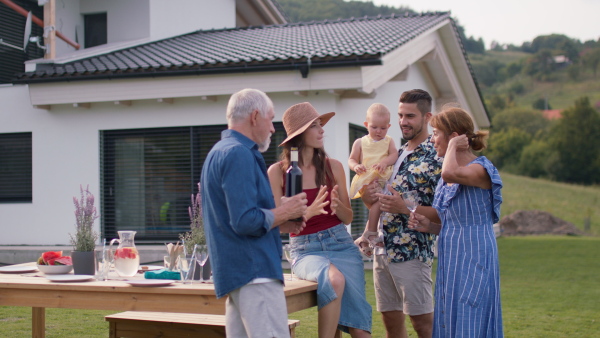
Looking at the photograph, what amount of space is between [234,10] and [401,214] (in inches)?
614

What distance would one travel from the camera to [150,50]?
1425cm

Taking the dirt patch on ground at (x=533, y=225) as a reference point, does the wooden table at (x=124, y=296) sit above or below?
above

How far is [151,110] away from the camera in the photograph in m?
12.8

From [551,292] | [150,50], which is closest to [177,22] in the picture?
[150,50]

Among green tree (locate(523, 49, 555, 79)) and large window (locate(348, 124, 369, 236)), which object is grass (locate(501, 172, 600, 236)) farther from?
green tree (locate(523, 49, 555, 79))

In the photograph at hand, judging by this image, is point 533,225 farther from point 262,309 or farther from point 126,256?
point 262,309

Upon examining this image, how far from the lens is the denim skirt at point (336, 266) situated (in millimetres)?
4406

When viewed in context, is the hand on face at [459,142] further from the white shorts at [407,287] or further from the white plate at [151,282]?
the white plate at [151,282]

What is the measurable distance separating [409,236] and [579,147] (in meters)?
53.8

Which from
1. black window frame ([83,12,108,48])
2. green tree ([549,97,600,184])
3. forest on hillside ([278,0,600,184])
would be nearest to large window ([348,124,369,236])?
black window frame ([83,12,108,48])

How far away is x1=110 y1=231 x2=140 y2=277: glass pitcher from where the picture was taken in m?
4.58

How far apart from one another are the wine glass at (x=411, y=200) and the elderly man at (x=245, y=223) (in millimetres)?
1288

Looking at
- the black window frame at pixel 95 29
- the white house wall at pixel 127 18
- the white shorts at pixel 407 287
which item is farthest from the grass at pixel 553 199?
the white shorts at pixel 407 287

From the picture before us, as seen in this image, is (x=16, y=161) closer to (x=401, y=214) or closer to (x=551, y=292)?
(x=551, y=292)
